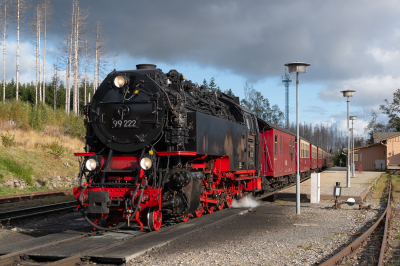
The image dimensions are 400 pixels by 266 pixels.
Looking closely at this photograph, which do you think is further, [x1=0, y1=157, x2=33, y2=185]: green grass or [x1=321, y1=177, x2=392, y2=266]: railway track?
[x1=0, y1=157, x2=33, y2=185]: green grass

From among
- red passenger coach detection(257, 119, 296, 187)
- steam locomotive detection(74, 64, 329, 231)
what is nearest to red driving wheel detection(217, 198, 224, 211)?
steam locomotive detection(74, 64, 329, 231)

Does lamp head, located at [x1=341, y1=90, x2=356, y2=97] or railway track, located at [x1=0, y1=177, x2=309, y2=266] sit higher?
lamp head, located at [x1=341, y1=90, x2=356, y2=97]

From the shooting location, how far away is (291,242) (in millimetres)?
6910

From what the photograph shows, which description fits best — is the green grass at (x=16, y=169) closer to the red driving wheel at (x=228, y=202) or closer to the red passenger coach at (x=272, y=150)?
the red driving wheel at (x=228, y=202)

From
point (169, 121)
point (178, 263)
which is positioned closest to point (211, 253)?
point (178, 263)

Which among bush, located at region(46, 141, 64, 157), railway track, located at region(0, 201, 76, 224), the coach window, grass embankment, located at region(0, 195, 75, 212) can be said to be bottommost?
grass embankment, located at region(0, 195, 75, 212)

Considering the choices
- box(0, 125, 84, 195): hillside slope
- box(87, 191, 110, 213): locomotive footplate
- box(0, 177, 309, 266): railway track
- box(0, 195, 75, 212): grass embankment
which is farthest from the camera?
box(0, 125, 84, 195): hillside slope

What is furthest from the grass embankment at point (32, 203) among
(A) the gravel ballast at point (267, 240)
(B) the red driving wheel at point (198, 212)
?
(A) the gravel ballast at point (267, 240)

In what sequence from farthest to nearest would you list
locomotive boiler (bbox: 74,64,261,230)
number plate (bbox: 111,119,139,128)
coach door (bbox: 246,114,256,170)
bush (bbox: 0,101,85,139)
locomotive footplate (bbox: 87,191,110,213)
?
1. bush (bbox: 0,101,85,139)
2. coach door (bbox: 246,114,256,170)
3. number plate (bbox: 111,119,139,128)
4. locomotive boiler (bbox: 74,64,261,230)
5. locomotive footplate (bbox: 87,191,110,213)

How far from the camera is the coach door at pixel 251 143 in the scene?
12477mm

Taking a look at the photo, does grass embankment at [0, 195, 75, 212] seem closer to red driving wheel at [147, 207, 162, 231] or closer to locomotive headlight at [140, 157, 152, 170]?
red driving wheel at [147, 207, 162, 231]

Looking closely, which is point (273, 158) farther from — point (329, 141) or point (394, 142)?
point (329, 141)

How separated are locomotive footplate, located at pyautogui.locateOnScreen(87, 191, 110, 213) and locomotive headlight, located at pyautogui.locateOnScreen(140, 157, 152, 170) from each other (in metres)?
0.86

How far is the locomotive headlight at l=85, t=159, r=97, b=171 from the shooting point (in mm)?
7762
